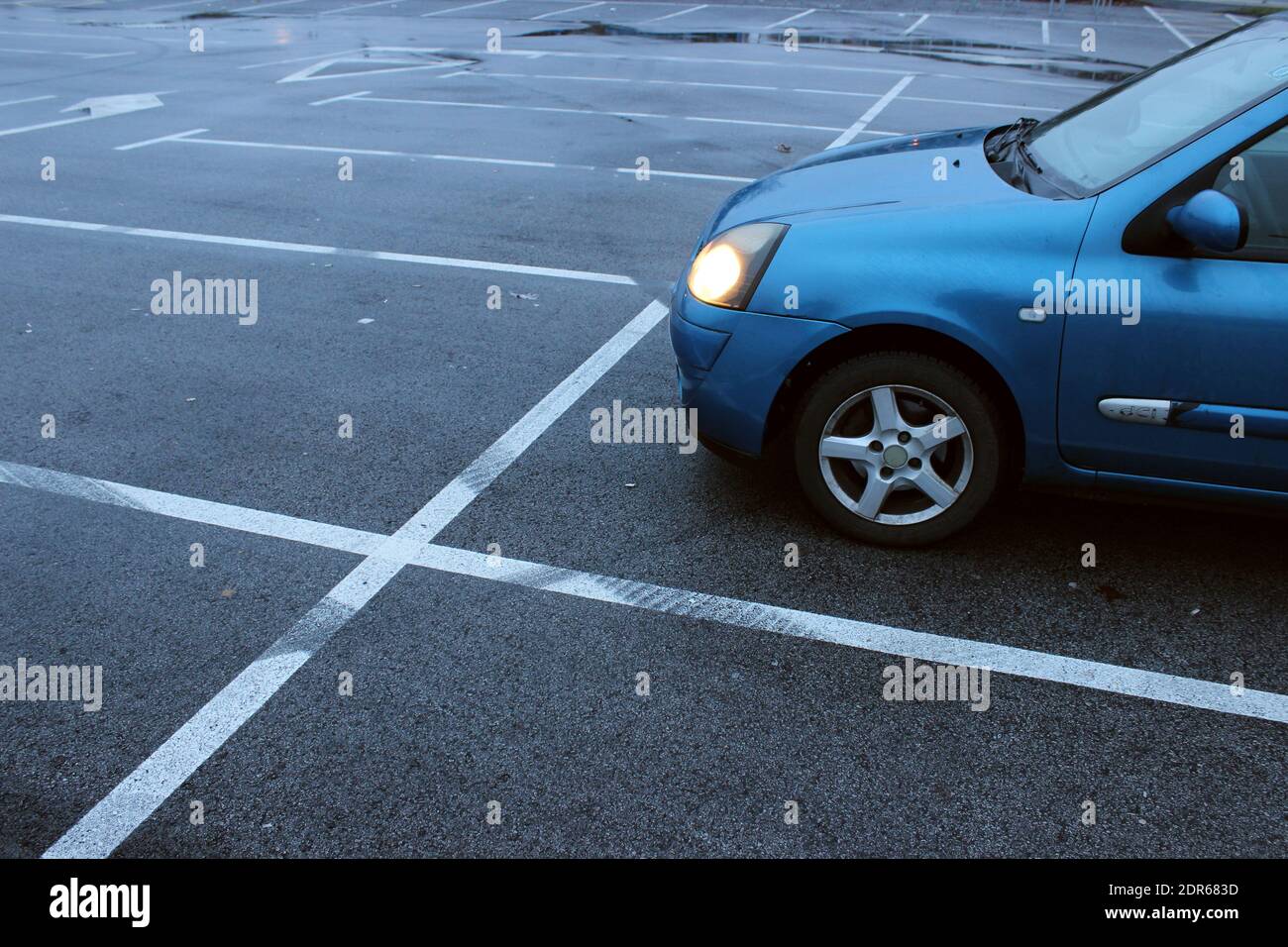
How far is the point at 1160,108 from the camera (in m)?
4.18

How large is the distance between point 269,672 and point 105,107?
11815 mm

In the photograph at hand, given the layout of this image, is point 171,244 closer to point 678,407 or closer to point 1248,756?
point 678,407

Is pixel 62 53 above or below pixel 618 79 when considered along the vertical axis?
above

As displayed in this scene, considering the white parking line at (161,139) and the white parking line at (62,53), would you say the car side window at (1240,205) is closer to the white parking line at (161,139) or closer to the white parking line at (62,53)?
the white parking line at (161,139)

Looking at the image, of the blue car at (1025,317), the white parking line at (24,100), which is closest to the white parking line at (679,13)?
the white parking line at (24,100)

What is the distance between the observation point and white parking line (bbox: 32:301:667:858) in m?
2.91

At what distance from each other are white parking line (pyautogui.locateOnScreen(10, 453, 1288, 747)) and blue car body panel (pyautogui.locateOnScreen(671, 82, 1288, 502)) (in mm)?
661

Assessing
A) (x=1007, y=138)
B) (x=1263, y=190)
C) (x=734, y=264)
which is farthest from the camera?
(x=1007, y=138)

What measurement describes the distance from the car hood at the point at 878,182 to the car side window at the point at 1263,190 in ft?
1.95

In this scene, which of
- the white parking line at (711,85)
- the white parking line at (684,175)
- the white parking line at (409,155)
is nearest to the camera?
the white parking line at (684,175)

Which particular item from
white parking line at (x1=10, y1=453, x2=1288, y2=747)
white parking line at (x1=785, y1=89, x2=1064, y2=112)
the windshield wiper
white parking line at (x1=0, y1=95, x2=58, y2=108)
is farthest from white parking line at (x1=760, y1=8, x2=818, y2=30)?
white parking line at (x1=10, y1=453, x2=1288, y2=747)

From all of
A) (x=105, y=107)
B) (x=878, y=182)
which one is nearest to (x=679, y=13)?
(x=105, y=107)

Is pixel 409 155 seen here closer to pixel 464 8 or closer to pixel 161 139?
pixel 161 139

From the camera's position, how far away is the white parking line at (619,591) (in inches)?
135
